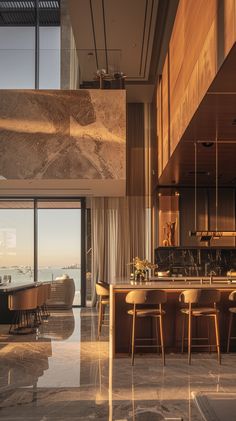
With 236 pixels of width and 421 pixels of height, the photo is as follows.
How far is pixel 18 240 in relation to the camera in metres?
12.9

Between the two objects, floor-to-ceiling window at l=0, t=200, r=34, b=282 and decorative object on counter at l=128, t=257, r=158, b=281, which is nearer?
decorative object on counter at l=128, t=257, r=158, b=281

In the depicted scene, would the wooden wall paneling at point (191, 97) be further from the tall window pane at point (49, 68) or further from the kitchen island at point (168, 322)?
the tall window pane at point (49, 68)

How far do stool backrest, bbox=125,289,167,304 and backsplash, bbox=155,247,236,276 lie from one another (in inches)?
188

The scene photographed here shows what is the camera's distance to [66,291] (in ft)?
40.6

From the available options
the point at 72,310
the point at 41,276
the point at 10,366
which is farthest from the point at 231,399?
the point at 41,276

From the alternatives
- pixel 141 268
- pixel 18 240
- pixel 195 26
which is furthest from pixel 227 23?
pixel 18 240

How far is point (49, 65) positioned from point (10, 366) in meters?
6.21

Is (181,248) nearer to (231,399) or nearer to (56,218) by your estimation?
(56,218)

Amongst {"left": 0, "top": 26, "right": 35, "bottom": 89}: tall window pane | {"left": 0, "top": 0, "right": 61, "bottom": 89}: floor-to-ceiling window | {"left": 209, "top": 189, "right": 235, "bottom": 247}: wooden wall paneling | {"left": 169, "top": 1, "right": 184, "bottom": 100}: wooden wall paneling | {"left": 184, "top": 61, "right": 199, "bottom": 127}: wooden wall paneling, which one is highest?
{"left": 0, "top": 0, "right": 61, "bottom": 89}: floor-to-ceiling window

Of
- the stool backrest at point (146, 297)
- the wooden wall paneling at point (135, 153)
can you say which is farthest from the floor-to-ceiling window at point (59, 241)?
the stool backrest at point (146, 297)

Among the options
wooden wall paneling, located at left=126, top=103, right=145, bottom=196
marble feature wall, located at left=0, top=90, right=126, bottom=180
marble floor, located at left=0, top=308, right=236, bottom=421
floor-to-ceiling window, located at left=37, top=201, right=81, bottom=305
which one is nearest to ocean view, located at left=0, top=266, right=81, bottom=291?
floor-to-ceiling window, located at left=37, top=201, right=81, bottom=305

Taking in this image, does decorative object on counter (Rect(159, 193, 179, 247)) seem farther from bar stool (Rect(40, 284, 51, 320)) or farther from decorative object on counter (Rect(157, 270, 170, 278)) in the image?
bar stool (Rect(40, 284, 51, 320))

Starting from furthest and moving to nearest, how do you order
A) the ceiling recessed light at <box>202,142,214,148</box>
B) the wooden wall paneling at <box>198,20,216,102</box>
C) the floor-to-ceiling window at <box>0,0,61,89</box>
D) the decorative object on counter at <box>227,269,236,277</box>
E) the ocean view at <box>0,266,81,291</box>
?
1. the ocean view at <box>0,266,81,291</box>
2. the floor-to-ceiling window at <box>0,0,61,89</box>
3. the decorative object on counter at <box>227,269,236,277</box>
4. the ceiling recessed light at <box>202,142,214,148</box>
5. the wooden wall paneling at <box>198,20,216,102</box>

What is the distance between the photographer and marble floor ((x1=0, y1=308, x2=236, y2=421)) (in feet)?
13.9
